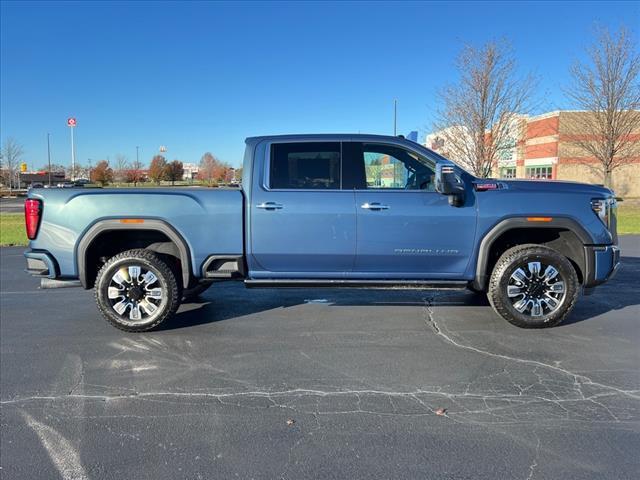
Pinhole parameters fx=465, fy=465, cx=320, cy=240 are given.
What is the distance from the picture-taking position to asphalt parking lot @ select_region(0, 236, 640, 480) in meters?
2.72

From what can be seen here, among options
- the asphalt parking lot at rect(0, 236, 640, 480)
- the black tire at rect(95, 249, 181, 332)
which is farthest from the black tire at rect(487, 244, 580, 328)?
the black tire at rect(95, 249, 181, 332)

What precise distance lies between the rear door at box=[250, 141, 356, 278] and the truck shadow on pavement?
111 cm

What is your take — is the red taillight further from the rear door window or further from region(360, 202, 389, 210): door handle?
region(360, 202, 389, 210): door handle

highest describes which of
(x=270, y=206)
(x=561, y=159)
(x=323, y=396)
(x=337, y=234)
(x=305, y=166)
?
(x=561, y=159)

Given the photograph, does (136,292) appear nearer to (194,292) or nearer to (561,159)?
(194,292)

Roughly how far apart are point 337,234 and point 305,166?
0.86m

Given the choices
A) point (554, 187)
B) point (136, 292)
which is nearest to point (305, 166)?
point (136, 292)

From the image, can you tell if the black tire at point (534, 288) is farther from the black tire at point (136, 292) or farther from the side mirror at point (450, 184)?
the black tire at point (136, 292)

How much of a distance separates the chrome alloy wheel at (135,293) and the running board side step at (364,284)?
39.4 inches

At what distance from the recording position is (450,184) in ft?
15.4

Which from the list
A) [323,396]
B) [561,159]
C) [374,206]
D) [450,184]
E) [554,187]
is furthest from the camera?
[561,159]

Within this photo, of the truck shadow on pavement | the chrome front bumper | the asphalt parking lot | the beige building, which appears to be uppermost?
the beige building

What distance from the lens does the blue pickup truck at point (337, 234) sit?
16.2ft

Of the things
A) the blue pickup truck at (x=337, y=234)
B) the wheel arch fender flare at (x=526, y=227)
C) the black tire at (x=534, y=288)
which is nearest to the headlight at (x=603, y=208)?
the blue pickup truck at (x=337, y=234)
